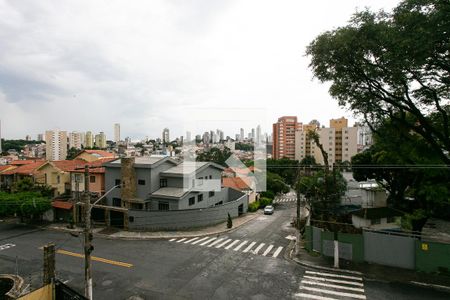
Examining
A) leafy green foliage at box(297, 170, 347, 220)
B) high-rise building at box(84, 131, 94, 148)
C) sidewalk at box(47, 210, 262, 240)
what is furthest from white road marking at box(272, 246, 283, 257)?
high-rise building at box(84, 131, 94, 148)

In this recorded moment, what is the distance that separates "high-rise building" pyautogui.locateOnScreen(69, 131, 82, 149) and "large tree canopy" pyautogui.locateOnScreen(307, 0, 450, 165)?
473ft

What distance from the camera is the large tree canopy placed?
45.5ft

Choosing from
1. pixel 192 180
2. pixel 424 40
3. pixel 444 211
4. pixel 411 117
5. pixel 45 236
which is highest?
pixel 424 40

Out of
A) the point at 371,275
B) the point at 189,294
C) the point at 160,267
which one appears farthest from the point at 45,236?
the point at 371,275

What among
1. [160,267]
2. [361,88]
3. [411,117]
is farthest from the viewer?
[411,117]

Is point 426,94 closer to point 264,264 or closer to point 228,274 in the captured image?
point 264,264

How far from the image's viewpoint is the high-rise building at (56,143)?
9261cm

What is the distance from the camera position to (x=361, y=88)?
18.8 m

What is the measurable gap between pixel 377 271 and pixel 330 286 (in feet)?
12.5

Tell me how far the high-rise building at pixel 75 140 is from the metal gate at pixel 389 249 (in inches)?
5738

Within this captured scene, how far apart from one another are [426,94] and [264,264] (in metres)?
15.3

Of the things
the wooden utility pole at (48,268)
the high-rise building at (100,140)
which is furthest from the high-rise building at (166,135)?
the wooden utility pole at (48,268)

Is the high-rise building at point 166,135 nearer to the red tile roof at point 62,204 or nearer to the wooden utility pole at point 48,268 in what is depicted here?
the red tile roof at point 62,204

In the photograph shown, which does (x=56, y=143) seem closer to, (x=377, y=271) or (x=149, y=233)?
(x=149, y=233)
